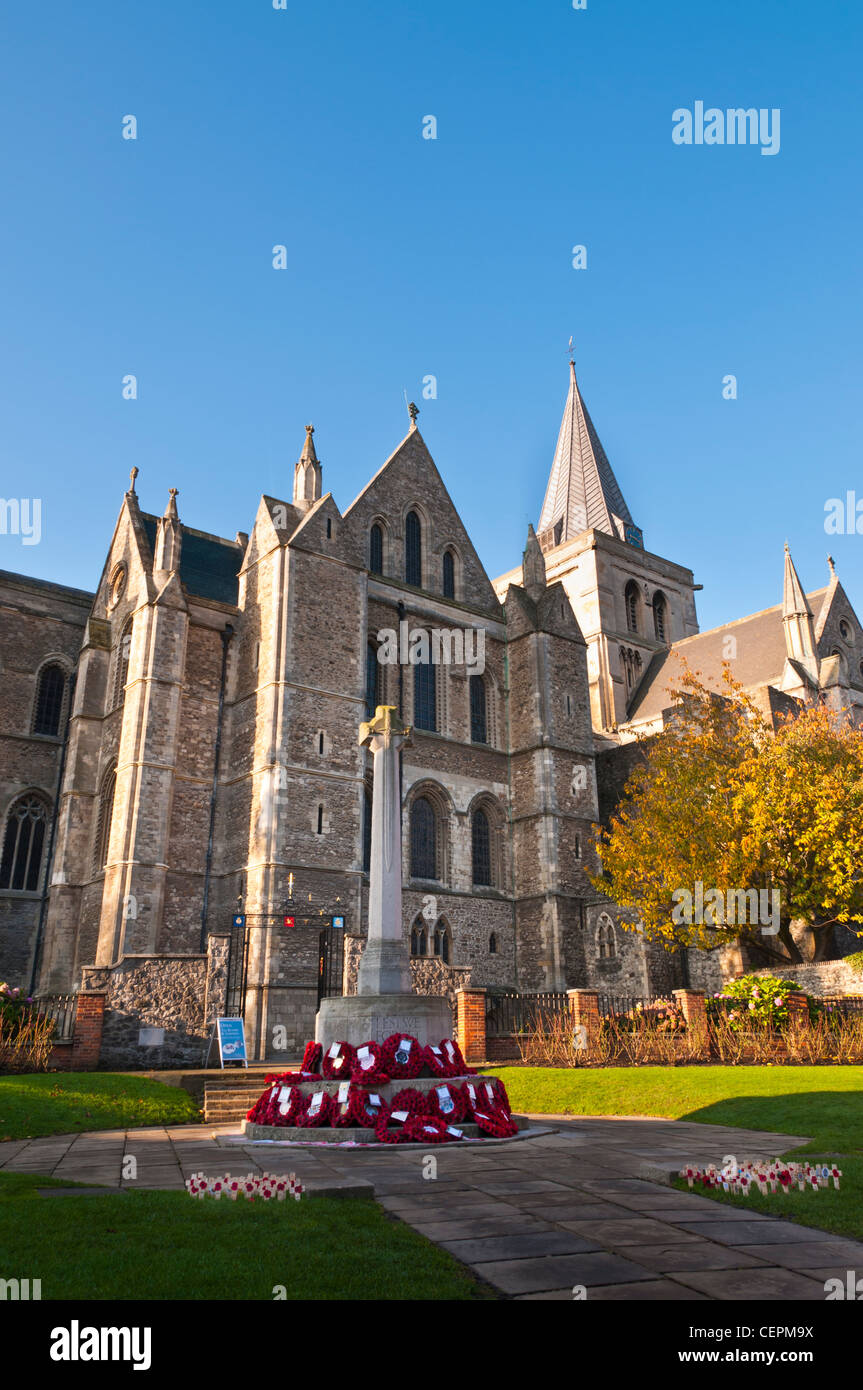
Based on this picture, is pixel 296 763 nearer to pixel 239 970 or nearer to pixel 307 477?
pixel 239 970

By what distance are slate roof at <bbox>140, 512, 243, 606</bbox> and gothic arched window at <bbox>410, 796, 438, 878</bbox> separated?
9096mm

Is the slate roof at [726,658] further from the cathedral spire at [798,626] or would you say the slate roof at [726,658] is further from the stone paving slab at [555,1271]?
the stone paving slab at [555,1271]

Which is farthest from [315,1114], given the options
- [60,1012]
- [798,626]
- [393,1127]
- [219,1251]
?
[798,626]

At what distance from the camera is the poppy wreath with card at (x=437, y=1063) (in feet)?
38.0

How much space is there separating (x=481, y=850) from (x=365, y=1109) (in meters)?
19.2

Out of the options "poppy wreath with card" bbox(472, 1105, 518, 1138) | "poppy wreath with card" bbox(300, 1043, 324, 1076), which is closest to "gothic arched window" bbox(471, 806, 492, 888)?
"poppy wreath with card" bbox(300, 1043, 324, 1076)

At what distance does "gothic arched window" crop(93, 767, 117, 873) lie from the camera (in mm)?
27516

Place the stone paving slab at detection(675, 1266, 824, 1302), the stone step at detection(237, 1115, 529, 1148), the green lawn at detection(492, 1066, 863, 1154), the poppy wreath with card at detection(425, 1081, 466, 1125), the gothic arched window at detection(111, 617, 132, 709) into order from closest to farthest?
the stone paving slab at detection(675, 1266, 824, 1302), the stone step at detection(237, 1115, 529, 1148), the poppy wreath with card at detection(425, 1081, 466, 1125), the green lawn at detection(492, 1066, 863, 1154), the gothic arched window at detection(111, 617, 132, 709)

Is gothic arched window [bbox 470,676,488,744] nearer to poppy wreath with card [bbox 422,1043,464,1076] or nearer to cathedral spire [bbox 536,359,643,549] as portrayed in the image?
poppy wreath with card [bbox 422,1043,464,1076]

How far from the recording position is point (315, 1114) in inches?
433

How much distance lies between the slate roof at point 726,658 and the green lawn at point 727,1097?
1007 inches
